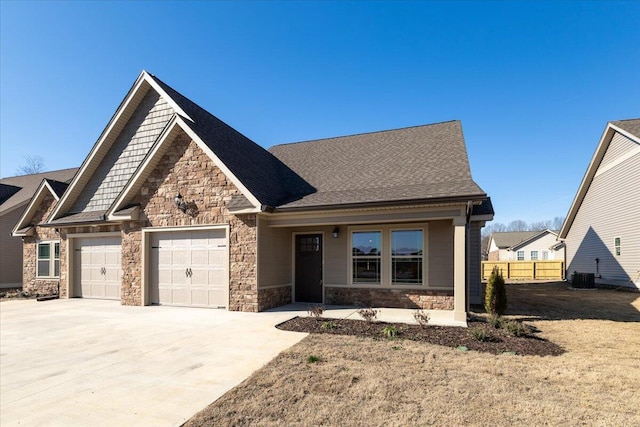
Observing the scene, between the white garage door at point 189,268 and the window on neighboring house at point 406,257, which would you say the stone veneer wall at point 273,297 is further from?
the window on neighboring house at point 406,257

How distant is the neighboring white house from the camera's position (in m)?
41.3

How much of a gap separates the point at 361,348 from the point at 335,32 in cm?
1163

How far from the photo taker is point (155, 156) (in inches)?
437

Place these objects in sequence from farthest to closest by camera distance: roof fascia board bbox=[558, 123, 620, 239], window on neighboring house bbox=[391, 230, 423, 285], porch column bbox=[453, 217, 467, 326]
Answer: roof fascia board bbox=[558, 123, 620, 239], window on neighboring house bbox=[391, 230, 423, 285], porch column bbox=[453, 217, 467, 326]

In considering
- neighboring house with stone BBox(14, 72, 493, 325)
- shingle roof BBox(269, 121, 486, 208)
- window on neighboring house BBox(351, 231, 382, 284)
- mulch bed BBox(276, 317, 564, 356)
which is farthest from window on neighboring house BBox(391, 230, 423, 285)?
mulch bed BBox(276, 317, 564, 356)

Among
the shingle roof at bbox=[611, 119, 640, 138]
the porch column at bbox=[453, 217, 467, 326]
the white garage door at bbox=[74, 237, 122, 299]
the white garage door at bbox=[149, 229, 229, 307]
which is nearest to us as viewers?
the porch column at bbox=[453, 217, 467, 326]

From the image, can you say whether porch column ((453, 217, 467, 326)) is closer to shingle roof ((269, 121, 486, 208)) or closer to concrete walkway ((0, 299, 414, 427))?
shingle roof ((269, 121, 486, 208))

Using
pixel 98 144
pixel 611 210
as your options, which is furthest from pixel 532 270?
pixel 98 144

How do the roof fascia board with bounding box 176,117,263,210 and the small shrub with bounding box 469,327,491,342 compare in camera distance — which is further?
the roof fascia board with bounding box 176,117,263,210

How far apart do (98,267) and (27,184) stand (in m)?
14.2

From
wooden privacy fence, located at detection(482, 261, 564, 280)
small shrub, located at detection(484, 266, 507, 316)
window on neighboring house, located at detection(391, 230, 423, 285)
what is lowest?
wooden privacy fence, located at detection(482, 261, 564, 280)

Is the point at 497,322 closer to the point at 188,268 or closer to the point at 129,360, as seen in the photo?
the point at 129,360

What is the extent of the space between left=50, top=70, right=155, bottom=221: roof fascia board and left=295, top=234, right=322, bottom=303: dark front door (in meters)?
8.61

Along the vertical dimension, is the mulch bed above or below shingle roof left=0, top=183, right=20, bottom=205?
below
